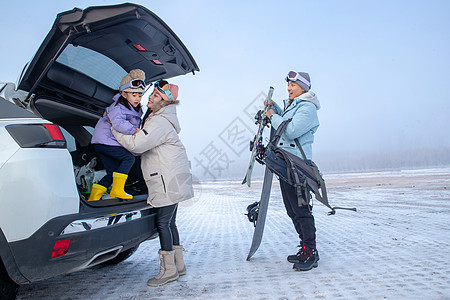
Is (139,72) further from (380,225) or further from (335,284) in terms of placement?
(380,225)

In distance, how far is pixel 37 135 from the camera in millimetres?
1810

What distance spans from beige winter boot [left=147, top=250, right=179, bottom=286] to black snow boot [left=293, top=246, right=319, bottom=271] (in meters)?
1.10

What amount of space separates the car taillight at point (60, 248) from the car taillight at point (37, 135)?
1.92 feet

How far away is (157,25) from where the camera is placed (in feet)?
7.72

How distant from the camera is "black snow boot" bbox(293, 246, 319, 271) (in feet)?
8.93

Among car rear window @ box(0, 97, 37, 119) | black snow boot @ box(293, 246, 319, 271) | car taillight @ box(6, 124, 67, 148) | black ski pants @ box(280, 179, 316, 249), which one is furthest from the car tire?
black ski pants @ box(280, 179, 316, 249)

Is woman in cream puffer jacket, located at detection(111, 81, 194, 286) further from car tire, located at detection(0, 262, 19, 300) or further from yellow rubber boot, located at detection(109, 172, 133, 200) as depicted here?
car tire, located at detection(0, 262, 19, 300)

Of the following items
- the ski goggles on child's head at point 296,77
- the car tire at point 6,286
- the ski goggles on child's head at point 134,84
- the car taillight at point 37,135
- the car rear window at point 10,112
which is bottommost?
the car tire at point 6,286

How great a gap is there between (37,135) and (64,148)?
167 mm

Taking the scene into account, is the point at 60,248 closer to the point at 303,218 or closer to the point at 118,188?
the point at 118,188

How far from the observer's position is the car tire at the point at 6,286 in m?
1.73

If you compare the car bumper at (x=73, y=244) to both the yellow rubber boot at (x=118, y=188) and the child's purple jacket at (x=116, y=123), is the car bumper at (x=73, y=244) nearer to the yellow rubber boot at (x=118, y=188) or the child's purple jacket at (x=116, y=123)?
the yellow rubber boot at (x=118, y=188)

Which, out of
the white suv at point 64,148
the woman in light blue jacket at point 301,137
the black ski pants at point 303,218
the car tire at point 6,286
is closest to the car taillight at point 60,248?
the white suv at point 64,148

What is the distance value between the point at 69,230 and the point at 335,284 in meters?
1.97
